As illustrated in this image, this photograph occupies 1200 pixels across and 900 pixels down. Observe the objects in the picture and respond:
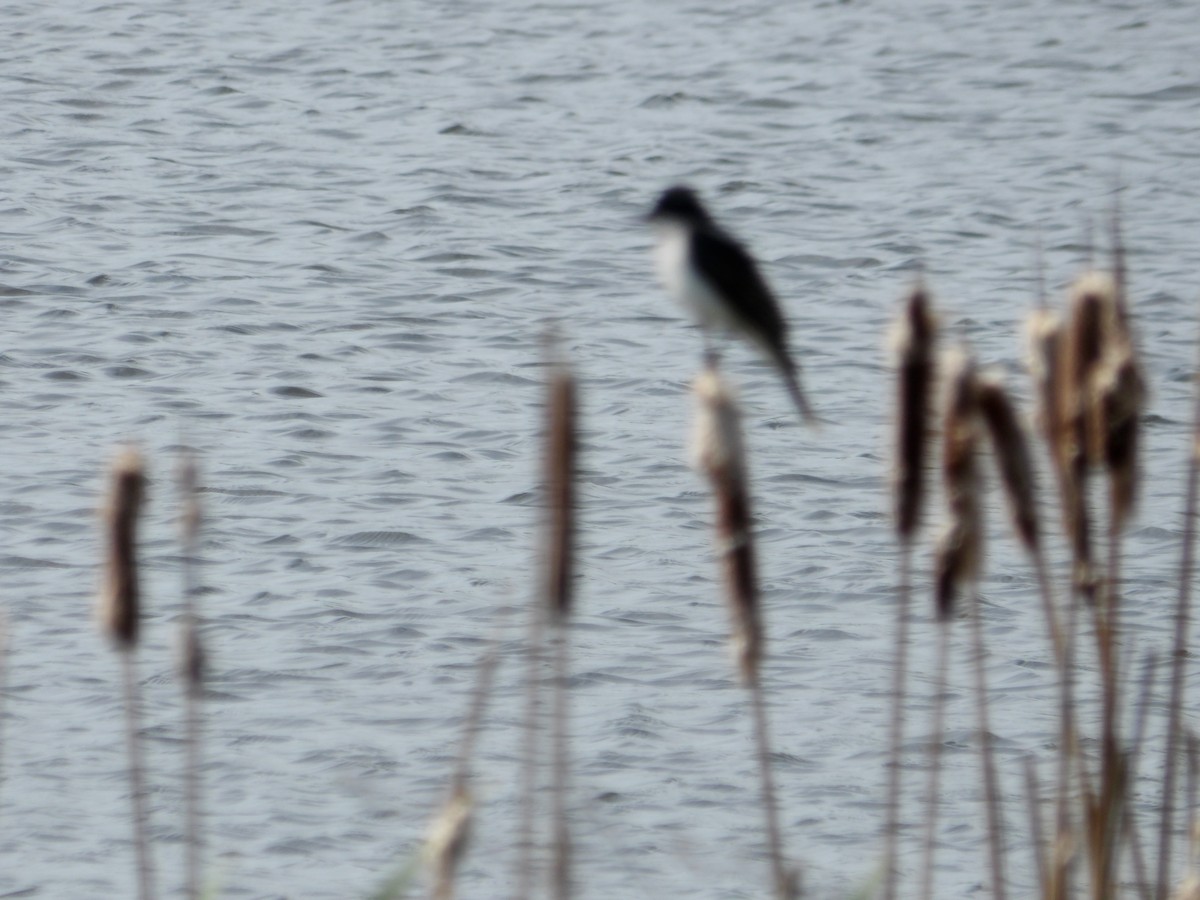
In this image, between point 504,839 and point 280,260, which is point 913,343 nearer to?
point 504,839

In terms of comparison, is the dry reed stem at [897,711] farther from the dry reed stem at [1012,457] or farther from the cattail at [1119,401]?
the cattail at [1119,401]

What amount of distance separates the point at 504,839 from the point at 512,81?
374 inches

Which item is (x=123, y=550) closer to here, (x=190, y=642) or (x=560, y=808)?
(x=190, y=642)

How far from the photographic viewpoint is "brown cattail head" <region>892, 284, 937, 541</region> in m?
2.16

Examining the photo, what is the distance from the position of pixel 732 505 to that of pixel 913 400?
23 cm

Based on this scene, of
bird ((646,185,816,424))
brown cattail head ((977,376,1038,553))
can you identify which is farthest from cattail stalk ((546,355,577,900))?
bird ((646,185,816,424))

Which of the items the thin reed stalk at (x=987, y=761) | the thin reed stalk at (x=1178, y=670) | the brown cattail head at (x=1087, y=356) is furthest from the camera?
the thin reed stalk at (x=1178, y=670)

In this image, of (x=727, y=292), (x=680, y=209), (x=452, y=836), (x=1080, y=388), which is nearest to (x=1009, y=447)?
(x=1080, y=388)

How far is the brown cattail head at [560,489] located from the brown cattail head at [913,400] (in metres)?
0.36

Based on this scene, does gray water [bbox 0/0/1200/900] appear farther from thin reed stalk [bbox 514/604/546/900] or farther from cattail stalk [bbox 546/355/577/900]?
cattail stalk [bbox 546/355/577/900]

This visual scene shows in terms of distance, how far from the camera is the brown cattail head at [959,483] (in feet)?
7.34

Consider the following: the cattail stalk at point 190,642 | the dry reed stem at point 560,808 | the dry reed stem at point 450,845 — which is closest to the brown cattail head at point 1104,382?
the dry reed stem at point 560,808

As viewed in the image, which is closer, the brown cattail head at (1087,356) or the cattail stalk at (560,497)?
the cattail stalk at (560,497)

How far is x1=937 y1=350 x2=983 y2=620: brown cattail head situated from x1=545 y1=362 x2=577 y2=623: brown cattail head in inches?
18.0
